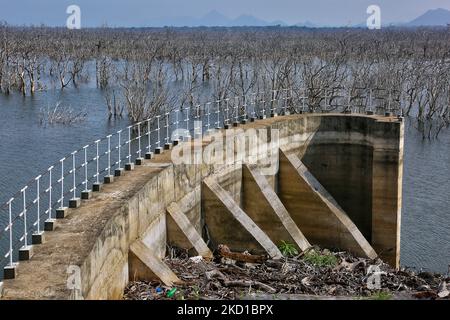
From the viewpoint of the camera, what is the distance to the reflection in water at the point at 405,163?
2533 centimetres

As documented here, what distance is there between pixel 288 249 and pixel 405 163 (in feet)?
58.5

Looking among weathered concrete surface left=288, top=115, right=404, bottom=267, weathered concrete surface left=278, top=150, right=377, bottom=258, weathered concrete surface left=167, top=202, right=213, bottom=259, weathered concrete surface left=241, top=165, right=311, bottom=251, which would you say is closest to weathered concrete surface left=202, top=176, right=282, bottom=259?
weathered concrete surface left=241, top=165, right=311, bottom=251

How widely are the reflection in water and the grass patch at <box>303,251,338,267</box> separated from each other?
19.2ft

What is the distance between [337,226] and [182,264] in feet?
26.2

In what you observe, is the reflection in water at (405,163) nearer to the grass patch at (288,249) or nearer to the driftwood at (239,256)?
the grass patch at (288,249)

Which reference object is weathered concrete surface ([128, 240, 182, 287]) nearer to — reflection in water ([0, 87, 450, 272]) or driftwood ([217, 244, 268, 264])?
driftwood ([217, 244, 268, 264])

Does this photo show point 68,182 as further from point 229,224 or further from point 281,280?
point 281,280

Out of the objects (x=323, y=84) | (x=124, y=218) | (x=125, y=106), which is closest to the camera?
(x=124, y=218)

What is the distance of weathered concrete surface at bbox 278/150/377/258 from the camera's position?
21.7 m

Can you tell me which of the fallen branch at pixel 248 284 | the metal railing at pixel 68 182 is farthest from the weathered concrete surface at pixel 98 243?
the fallen branch at pixel 248 284

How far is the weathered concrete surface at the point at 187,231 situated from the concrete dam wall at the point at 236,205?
3 cm
